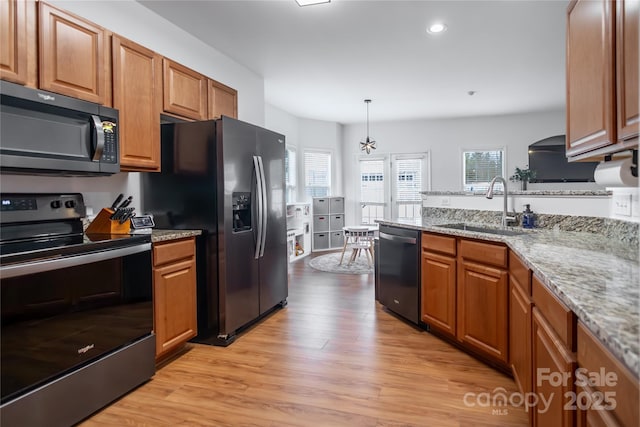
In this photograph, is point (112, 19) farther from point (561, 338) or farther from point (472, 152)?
point (472, 152)

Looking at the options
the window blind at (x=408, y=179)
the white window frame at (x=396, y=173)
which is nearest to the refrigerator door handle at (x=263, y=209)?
the white window frame at (x=396, y=173)

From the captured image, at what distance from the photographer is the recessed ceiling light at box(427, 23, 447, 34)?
336 cm

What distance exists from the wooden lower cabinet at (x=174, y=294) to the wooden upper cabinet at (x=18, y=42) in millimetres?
1120

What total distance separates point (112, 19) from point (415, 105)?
16.0 feet

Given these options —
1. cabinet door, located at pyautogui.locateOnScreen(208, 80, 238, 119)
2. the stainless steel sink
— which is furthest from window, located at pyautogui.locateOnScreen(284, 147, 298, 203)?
the stainless steel sink

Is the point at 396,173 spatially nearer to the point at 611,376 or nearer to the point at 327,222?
the point at 327,222

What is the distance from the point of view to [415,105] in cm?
645

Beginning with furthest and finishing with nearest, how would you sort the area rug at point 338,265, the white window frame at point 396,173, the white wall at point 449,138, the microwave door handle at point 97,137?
the white window frame at point 396,173 → the white wall at point 449,138 → the area rug at point 338,265 → the microwave door handle at point 97,137

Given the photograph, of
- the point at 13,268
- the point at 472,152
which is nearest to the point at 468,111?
the point at 472,152

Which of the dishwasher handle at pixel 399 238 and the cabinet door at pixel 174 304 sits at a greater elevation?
the dishwasher handle at pixel 399 238

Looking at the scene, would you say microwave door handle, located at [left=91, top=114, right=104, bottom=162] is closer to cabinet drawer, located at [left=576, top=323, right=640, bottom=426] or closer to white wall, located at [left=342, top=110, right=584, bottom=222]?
cabinet drawer, located at [left=576, top=323, right=640, bottom=426]

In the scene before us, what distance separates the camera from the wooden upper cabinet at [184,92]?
9.43ft

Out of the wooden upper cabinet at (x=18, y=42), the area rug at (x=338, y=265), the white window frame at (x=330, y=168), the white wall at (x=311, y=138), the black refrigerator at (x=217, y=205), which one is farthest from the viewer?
the white window frame at (x=330, y=168)

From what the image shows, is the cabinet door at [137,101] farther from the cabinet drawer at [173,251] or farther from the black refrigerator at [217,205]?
Answer: the cabinet drawer at [173,251]
